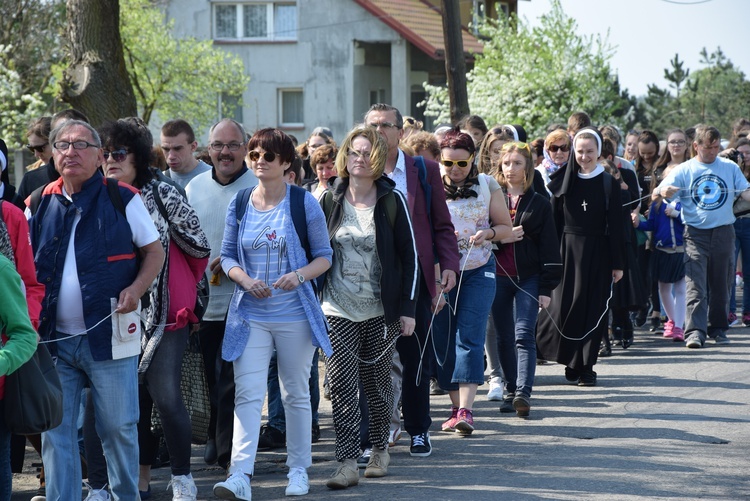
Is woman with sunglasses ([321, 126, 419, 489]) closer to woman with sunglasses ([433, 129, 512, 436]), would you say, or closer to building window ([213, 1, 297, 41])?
woman with sunglasses ([433, 129, 512, 436])

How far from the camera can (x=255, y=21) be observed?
3988cm

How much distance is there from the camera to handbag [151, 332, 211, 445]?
22.3 feet

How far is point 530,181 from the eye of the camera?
905 cm

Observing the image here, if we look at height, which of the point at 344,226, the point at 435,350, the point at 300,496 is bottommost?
the point at 300,496

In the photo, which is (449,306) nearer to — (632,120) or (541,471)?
(541,471)

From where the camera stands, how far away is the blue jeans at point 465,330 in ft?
26.5

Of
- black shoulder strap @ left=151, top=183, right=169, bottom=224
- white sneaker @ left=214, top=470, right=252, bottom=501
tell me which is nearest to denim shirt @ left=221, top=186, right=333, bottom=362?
black shoulder strap @ left=151, top=183, right=169, bottom=224

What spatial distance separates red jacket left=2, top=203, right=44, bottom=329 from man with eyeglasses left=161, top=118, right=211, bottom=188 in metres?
2.35

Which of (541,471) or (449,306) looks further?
(449,306)

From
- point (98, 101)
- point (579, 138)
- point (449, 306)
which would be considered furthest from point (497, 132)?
point (98, 101)

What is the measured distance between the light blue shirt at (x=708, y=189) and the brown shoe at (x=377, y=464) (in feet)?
21.9

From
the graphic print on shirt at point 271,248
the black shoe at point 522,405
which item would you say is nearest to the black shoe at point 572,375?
the black shoe at point 522,405

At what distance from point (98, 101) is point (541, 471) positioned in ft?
19.9

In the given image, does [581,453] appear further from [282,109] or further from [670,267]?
[282,109]
